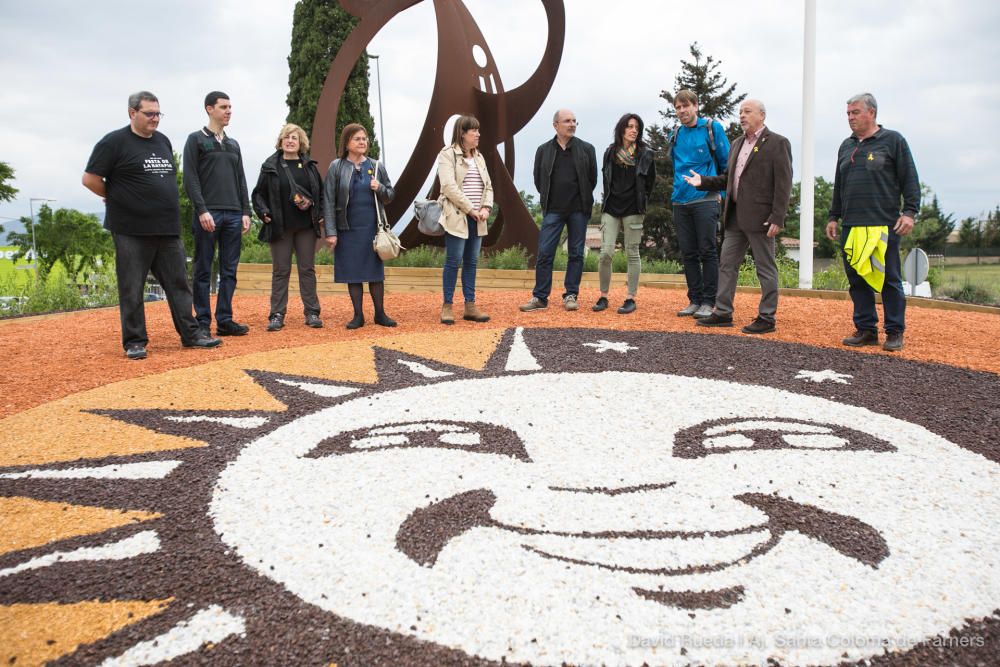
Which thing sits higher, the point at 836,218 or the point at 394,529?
the point at 836,218

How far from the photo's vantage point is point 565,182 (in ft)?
22.8

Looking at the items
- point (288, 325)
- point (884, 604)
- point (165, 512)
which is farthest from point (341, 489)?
point (288, 325)

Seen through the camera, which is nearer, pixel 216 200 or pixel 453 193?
pixel 216 200

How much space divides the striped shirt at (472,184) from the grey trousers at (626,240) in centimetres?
132

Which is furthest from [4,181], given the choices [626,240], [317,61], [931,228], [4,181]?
[931,228]

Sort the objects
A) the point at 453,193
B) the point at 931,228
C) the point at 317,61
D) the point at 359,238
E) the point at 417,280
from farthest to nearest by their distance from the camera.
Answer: the point at 931,228
the point at 317,61
the point at 417,280
the point at 359,238
the point at 453,193

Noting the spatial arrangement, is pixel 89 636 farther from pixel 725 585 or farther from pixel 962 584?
pixel 962 584

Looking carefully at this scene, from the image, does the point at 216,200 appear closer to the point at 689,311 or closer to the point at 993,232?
the point at 689,311

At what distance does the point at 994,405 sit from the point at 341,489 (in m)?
3.77

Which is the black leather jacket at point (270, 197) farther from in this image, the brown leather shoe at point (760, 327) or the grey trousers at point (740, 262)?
the brown leather shoe at point (760, 327)

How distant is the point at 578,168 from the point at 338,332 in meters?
2.89

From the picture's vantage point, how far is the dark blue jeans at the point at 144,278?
17.5 ft

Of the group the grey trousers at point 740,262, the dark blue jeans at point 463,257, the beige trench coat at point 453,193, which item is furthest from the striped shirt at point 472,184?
the grey trousers at point 740,262

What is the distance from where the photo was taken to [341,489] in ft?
9.47
